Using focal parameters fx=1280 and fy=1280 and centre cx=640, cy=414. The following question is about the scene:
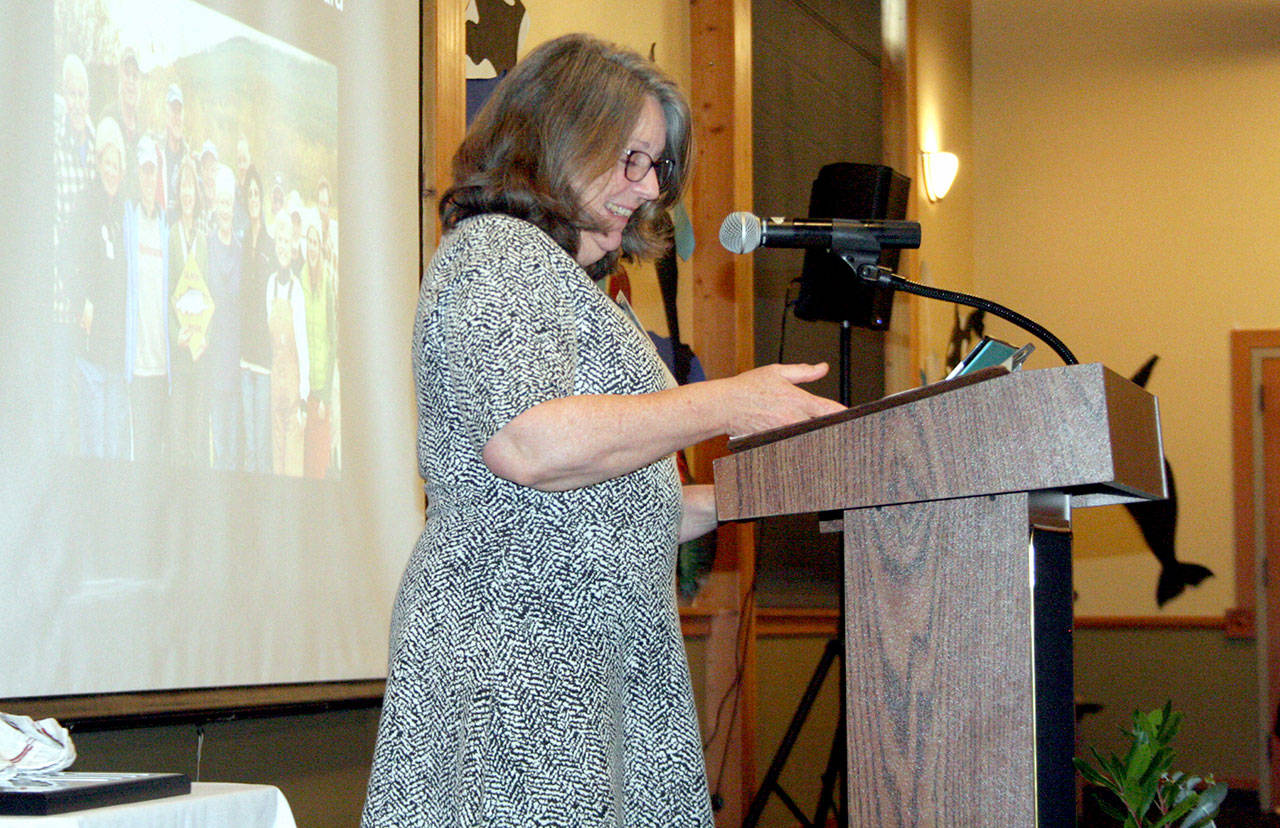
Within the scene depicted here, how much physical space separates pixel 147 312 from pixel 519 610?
1.07 meters

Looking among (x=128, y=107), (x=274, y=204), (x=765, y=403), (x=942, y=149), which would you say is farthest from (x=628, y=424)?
(x=942, y=149)

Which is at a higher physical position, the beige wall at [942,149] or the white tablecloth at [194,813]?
→ the beige wall at [942,149]

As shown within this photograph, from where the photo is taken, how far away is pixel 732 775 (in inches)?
155

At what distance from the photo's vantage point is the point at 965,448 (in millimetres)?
1013

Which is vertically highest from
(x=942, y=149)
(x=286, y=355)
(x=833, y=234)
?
(x=942, y=149)

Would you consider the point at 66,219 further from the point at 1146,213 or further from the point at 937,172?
the point at 1146,213

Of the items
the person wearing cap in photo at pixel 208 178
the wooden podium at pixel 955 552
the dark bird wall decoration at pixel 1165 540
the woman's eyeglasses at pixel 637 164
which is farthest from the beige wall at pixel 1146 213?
the wooden podium at pixel 955 552

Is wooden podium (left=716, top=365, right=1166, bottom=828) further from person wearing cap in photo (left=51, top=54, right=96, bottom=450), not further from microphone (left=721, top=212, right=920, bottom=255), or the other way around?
person wearing cap in photo (left=51, top=54, right=96, bottom=450)

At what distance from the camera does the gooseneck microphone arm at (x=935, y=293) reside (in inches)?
54.2

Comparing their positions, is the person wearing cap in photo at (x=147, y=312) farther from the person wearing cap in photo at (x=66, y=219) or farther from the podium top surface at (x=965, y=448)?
the podium top surface at (x=965, y=448)

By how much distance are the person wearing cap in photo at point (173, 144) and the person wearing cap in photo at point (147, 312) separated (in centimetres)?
2

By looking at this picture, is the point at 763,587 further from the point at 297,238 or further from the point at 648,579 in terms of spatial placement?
the point at 648,579

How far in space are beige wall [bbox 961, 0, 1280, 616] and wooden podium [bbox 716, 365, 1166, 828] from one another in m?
5.97

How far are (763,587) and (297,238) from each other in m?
2.56
